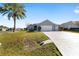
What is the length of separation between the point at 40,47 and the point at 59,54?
233 millimetres

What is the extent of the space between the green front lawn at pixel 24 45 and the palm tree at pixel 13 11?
20cm

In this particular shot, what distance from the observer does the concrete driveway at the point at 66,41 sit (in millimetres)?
3096

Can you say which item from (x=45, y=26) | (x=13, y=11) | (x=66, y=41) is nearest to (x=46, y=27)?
(x=45, y=26)

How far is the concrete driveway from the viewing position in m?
3.10

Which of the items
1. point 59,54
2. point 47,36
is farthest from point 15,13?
point 59,54

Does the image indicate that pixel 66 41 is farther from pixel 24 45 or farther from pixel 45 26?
pixel 24 45

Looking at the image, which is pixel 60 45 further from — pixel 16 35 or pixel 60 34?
pixel 16 35

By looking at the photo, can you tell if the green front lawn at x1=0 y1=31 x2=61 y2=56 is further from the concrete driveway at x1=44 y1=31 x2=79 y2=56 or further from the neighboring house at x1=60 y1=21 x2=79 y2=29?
the neighboring house at x1=60 y1=21 x2=79 y2=29

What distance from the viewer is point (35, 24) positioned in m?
3.17

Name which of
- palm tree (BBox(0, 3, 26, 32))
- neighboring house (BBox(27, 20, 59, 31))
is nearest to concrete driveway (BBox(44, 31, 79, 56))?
neighboring house (BBox(27, 20, 59, 31))

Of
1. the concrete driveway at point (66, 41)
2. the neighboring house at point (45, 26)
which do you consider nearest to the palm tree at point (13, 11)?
the neighboring house at point (45, 26)

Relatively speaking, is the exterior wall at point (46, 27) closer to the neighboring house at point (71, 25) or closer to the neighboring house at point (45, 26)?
the neighboring house at point (45, 26)

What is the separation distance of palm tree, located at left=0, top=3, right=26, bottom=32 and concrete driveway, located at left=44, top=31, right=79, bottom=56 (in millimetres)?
379

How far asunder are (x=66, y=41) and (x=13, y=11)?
70cm
